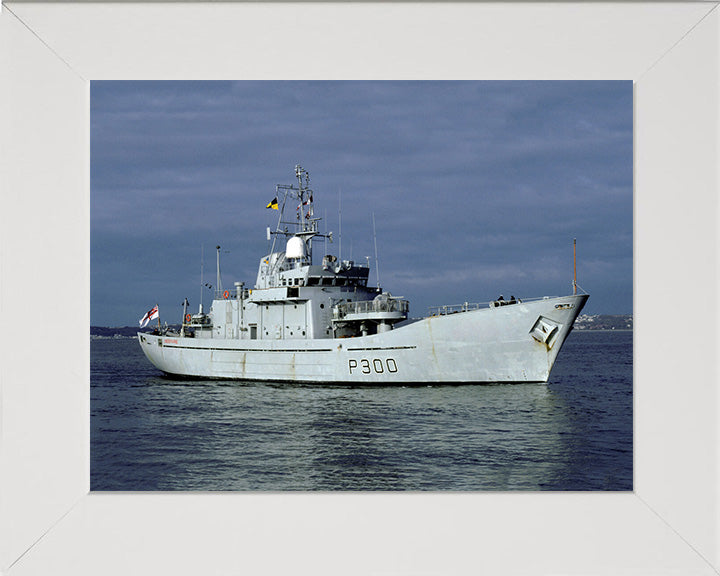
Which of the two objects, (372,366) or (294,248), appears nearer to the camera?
(372,366)

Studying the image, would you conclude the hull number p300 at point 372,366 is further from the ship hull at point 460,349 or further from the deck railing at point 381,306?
the deck railing at point 381,306

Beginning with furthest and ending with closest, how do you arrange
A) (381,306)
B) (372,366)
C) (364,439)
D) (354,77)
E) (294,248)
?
(294,248), (381,306), (372,366), (364,439), (354,77)

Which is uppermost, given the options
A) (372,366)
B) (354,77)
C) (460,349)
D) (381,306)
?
(354,77)

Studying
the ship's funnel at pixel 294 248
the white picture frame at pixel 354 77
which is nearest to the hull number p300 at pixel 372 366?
the ship's funnel at pixel 294 248

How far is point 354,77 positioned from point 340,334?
1383cm

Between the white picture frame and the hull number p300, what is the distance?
11.5m

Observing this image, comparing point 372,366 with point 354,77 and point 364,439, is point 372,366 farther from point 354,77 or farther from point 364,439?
point 354,77

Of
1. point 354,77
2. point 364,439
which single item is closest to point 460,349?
point 364,439

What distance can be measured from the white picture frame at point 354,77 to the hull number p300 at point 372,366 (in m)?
11.5

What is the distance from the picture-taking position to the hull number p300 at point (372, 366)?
52.2ft

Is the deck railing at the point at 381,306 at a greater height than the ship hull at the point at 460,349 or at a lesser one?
greater

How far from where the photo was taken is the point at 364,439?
10055mm
